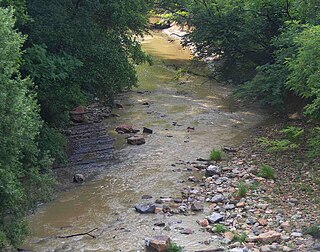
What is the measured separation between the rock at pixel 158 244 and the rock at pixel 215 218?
4.85ft

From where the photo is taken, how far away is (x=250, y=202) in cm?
1200

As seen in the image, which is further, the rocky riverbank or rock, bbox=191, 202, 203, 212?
rock, bbox=191, 202, 203, 212

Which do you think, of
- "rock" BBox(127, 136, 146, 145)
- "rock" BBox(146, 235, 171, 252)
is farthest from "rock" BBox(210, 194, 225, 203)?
"rock" BBox(127, 136, 146, 145)

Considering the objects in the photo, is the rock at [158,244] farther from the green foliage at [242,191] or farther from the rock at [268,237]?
the green foliage at [242,191]

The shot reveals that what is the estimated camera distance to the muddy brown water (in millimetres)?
10641

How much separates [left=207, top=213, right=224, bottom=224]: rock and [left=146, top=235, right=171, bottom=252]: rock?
1479mm

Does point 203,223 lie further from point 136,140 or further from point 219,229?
point 136,140

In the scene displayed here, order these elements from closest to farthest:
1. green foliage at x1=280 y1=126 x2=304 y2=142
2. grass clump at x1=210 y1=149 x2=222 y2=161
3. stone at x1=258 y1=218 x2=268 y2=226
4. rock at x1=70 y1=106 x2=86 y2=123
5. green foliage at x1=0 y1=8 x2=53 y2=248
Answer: green foliage at x1=0 y1=8 x2=53 y2=248 → stone at x1=258 y1=218 x2=268 y2=226 → green foliage at x1=280 y1=126 x2=304 y2=142 → grass clump at x1=210 y1=149 x2=222 y2=161 → rock at x1=70 y1=106 x2=86 y2=123

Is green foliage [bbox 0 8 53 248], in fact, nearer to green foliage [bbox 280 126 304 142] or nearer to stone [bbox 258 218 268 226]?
stone [bbox 258 218 268 226]

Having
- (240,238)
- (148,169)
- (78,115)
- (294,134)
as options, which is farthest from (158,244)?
(78,115)

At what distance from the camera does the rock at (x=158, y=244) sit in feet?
31.6

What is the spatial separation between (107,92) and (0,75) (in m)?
8.87

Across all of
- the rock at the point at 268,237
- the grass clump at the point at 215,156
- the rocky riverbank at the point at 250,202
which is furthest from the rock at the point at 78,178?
the rock at the point at 268,237

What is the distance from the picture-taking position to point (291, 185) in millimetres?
12836
